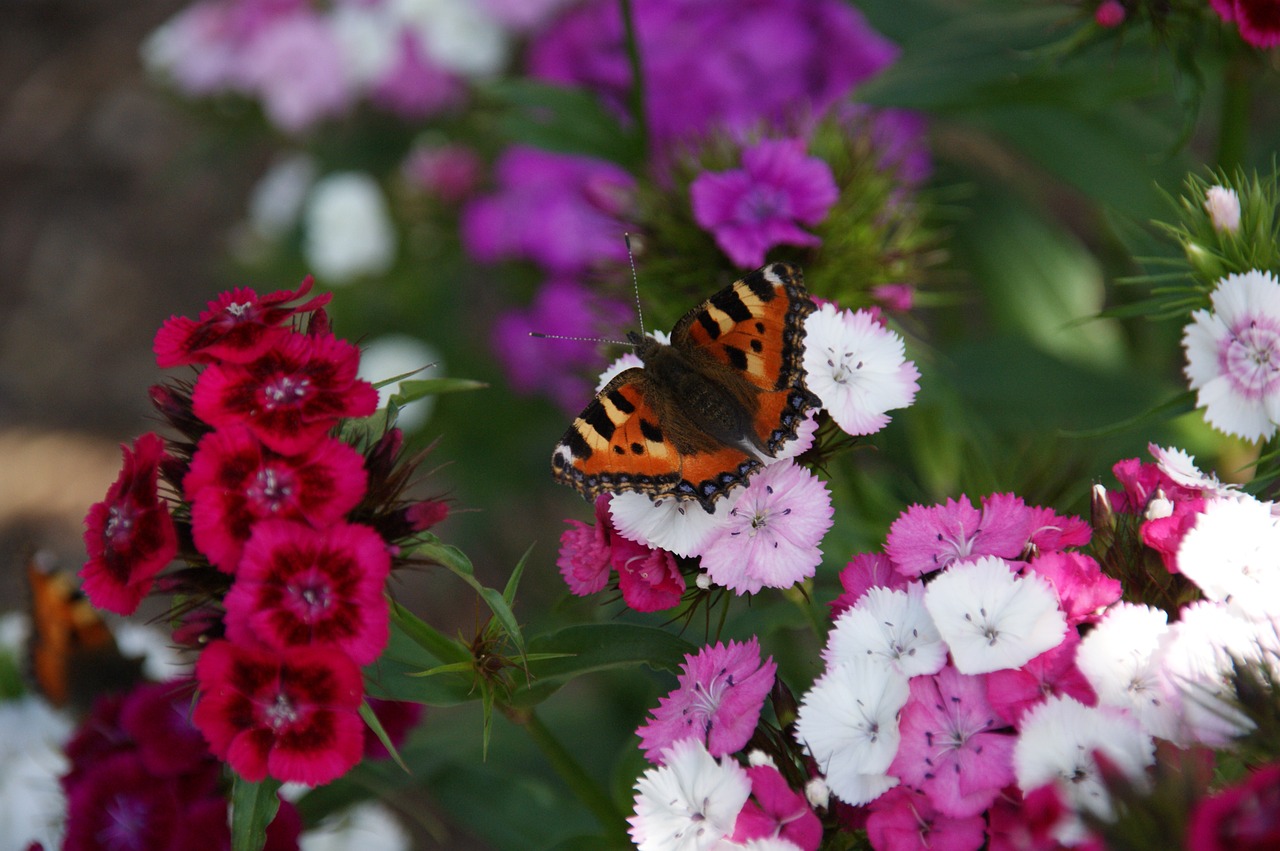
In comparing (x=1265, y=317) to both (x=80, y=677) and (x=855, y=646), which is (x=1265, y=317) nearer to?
(x=855, y=646)

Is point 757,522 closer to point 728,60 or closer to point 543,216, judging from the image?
point 728,60

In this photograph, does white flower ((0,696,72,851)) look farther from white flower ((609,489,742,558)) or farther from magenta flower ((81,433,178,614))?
white flower ((609,489,742,558))

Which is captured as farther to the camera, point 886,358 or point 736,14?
point 736,14

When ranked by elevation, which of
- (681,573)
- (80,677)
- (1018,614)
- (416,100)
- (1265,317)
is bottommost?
(80,677)

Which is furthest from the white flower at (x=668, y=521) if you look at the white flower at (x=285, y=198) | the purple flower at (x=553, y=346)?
the white flower at (x=285, y=198)

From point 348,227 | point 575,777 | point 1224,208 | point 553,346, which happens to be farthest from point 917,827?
point 348,227

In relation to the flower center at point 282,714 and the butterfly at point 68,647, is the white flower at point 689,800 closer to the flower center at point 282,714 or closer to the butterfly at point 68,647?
the flower center at point 282,714

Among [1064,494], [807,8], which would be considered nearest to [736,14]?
[807,8]
